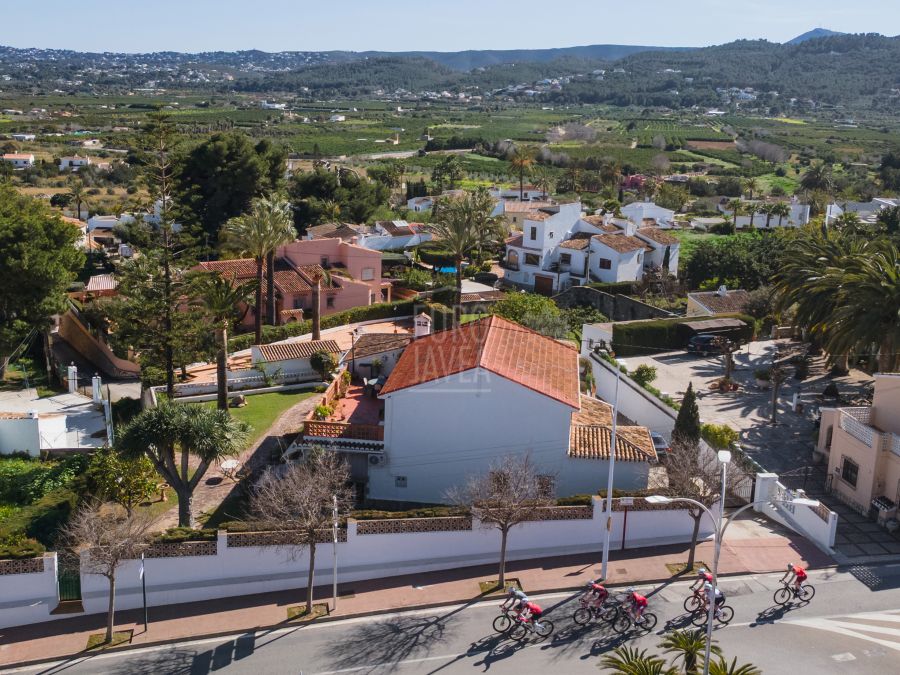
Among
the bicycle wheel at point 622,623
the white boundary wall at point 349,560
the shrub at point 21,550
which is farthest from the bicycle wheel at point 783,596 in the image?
the shrub at point 21,550

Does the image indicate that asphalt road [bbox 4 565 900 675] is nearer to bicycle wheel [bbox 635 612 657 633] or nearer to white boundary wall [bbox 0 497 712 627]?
bicycle wheel [bbox 635 612 657 633]

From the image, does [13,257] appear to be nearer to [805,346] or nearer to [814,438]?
[814,438]

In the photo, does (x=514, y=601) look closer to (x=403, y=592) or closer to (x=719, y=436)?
(x=403, y=592)

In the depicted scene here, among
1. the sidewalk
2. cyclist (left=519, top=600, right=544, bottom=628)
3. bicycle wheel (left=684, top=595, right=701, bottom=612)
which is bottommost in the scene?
the sidewalk

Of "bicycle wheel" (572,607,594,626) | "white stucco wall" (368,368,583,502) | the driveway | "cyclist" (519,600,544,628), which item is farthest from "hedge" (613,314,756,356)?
"cyclist" (519,600,544,628)

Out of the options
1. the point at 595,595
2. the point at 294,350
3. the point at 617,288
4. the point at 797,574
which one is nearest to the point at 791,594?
the point at 797,574

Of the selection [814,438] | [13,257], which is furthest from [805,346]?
[13,257]
